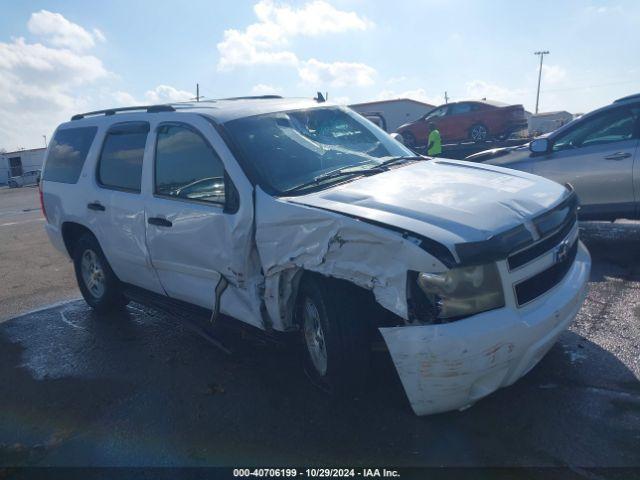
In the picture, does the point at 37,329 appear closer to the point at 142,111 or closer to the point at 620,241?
the point at 142,111

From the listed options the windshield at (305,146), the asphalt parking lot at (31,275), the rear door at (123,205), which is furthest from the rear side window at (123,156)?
the asphalt parking lot at (31,275)

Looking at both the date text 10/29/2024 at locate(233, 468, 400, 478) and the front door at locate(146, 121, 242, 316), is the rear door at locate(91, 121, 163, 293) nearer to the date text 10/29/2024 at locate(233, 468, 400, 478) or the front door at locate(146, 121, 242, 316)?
the front door at locate(146, 121, 242, 316)

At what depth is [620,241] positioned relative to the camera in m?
6.77

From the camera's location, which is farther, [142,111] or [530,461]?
[142,111]

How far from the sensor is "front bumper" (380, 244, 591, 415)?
8.74 ft

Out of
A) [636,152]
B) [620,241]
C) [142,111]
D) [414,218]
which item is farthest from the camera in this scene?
[620,241]

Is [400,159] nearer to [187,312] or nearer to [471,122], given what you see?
[187,312]

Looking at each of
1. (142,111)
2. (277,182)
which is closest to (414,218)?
(277,182)

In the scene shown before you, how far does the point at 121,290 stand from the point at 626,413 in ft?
14.4

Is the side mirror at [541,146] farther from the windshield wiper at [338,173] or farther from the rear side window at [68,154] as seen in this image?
the rear side window at [68,154]

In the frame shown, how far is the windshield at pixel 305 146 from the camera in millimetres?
3711

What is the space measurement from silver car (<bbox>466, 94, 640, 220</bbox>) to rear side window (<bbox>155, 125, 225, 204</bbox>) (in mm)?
4320

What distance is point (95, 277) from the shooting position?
5.67m

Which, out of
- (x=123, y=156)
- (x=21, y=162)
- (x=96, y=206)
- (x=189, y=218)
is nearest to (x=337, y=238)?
(x=189, y=218)
